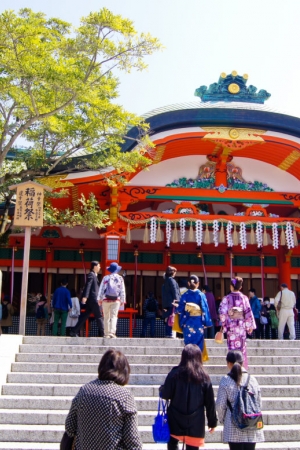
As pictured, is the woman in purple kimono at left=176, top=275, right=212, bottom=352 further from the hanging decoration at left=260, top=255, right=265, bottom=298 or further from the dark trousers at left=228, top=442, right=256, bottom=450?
the hanging decoration at left=260, top=255, right=265, bottom=298

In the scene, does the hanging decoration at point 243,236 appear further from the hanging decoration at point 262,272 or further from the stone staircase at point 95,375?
the stone staircase at point 95,375

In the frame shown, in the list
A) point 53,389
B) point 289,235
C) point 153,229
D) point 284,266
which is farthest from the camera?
point 284,266

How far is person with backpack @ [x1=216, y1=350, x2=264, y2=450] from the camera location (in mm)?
4203

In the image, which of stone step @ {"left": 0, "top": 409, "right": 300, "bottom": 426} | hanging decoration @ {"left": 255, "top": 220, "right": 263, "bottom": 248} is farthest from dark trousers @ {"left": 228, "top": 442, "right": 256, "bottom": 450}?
hanging decoration @ {"left": 255, "top": 220, "right": 263, "bottom": 248}

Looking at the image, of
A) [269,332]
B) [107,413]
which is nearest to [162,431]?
[107,413]

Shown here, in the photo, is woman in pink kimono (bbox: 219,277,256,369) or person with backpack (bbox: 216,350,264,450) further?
woman in pink kimono (bbox: 219,277,256,369)

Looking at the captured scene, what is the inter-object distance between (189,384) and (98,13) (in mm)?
7117

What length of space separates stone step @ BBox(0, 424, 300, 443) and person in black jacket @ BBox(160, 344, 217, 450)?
6.44 ft

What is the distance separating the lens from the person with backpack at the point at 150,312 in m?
12.7

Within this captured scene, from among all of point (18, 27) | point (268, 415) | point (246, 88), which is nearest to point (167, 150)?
point (246, 88)

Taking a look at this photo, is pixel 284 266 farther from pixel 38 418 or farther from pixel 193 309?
pixel 38 418

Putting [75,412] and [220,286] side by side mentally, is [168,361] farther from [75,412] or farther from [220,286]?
[220,286]

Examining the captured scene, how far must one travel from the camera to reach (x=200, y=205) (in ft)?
51.6

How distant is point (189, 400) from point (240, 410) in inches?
19.8
